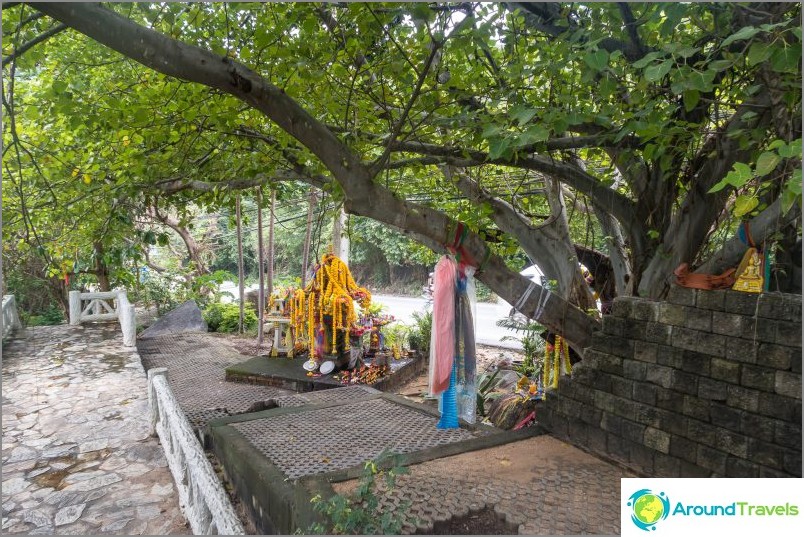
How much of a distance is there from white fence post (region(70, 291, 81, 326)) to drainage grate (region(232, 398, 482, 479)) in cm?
842

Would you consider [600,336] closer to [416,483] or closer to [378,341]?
[416,483]

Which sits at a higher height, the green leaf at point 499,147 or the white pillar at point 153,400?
the green leaf at point 499,147

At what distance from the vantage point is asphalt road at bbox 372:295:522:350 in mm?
14961

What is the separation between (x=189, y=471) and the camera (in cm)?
393

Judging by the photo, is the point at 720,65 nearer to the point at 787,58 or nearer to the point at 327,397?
the point at 787,58

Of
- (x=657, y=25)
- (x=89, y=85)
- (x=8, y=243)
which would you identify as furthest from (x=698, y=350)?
(x=8, y=243)

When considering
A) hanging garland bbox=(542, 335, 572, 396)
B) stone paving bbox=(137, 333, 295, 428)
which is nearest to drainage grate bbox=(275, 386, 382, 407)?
stone paving bbox=(137, 333, 295, 428)

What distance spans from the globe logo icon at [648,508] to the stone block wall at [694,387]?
39.7 inches

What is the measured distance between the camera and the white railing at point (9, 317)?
36.4 feet

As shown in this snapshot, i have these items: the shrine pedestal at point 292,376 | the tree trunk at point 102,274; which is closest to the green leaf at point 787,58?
the shrine pedestal at point 292,376

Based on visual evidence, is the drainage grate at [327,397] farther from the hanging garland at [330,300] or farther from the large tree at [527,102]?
the large tree at [527,102]

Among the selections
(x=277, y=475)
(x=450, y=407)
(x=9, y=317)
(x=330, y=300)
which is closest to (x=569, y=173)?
(x=450, y=407)

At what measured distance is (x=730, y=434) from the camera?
12.4 feet

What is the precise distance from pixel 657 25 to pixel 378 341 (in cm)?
774
